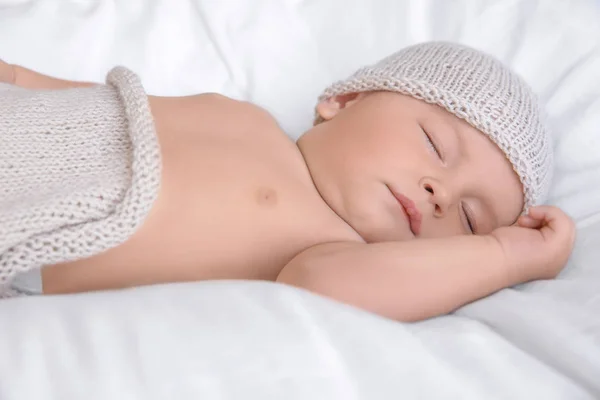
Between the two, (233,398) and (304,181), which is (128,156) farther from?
(233,398)

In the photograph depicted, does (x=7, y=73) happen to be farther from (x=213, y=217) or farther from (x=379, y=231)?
(x=379, y=231)

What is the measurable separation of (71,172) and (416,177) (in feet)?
1.70

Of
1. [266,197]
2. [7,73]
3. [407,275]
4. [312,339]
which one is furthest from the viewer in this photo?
[7,73]

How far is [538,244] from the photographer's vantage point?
0.93 meters

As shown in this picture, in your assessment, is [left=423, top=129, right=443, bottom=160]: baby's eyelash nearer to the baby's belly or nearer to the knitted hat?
the knitted hat

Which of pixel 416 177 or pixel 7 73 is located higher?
pixel 7 73

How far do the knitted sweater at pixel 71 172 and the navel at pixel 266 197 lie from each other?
169mm

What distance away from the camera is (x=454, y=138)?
3.43 feet

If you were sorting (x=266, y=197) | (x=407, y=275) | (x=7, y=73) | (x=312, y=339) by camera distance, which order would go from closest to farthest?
(x=312, y=339)
(x=407, y=275)
(x=266, y=197)
(x=7, y=73)

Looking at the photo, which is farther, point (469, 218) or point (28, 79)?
point (28, 79)

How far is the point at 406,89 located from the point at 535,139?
9.2 inches

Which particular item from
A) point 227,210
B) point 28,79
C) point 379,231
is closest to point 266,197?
point 227,210

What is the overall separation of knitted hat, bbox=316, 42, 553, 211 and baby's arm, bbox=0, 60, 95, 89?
20.9 inches

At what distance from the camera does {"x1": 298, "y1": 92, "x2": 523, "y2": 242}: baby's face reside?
102 cm
